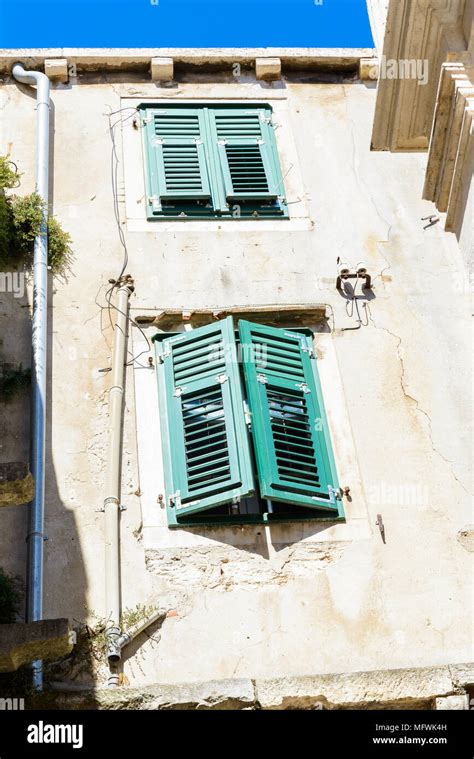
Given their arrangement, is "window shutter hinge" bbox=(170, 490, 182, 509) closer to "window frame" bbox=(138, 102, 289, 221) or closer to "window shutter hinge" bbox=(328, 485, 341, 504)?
"window shutter hinge" bbox=(328, 485, 341, 504)

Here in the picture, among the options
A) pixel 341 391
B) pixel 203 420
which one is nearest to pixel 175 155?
pixel 341 391

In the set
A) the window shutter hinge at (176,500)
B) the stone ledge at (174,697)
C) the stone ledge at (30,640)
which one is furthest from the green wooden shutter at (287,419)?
the stone ledge at (30,640)

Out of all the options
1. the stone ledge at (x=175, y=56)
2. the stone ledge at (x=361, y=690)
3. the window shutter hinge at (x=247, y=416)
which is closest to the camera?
the stone ledge at (x=361, y=690)

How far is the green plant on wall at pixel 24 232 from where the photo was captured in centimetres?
1344

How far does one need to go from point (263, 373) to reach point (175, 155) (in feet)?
11.6

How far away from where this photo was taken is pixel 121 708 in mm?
9688

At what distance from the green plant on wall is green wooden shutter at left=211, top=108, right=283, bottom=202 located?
6.62 feet

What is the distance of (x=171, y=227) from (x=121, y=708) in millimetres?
6096

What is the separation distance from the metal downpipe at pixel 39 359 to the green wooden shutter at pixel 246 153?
202 centimetres

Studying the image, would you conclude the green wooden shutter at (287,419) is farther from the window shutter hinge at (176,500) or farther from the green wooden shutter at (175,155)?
the green wooden shutter at (175,155)

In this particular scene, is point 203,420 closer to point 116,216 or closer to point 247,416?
point 247,416

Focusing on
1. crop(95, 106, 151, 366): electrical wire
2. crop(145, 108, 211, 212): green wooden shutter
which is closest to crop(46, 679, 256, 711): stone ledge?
crop(95, 106, 151, 366): electrical wire
